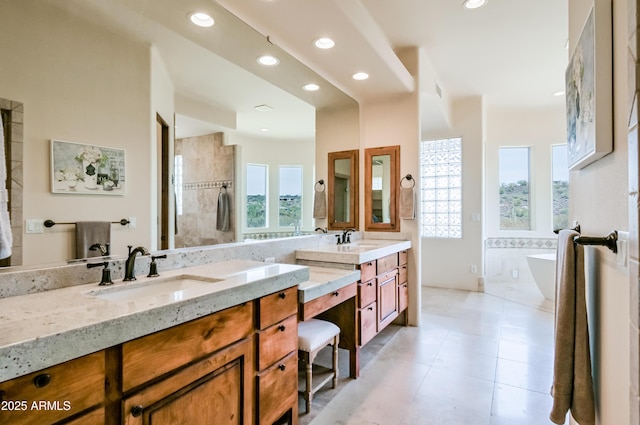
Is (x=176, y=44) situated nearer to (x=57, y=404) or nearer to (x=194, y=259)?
(x=194, y=259)

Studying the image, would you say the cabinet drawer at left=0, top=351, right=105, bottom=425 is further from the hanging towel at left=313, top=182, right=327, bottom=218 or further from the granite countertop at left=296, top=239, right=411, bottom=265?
the hanging towel at left=313, top=182, right=327, bottom=218

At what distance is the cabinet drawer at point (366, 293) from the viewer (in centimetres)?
259

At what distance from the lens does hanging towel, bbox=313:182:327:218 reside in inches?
128

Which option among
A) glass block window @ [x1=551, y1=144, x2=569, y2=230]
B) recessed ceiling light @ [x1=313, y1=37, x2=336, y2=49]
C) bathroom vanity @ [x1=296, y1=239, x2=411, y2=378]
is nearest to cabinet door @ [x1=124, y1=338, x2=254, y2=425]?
bathroom vanity @ [x1=296, y1=239, x2=411, y2=378]

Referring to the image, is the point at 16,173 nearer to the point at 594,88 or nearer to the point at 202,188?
the point at 202,188

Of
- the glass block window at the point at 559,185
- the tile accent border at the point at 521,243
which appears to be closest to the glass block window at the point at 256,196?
the tile accent border at the point at 521,243

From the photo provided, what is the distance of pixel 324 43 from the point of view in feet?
8.25

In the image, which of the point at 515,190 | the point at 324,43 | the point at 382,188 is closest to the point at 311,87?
the point at 324,43

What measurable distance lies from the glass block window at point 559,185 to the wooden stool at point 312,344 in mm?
4782

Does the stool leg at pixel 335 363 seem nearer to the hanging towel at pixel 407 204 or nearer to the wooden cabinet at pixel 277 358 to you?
the wooden cabinet at pixel 277 358

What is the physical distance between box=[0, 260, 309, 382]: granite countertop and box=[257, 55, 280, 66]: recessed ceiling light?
165 centimetres

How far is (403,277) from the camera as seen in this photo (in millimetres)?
3508

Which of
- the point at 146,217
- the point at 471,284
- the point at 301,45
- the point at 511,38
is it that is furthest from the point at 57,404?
the point at 471,284

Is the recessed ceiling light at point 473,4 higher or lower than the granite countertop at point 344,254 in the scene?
higher
